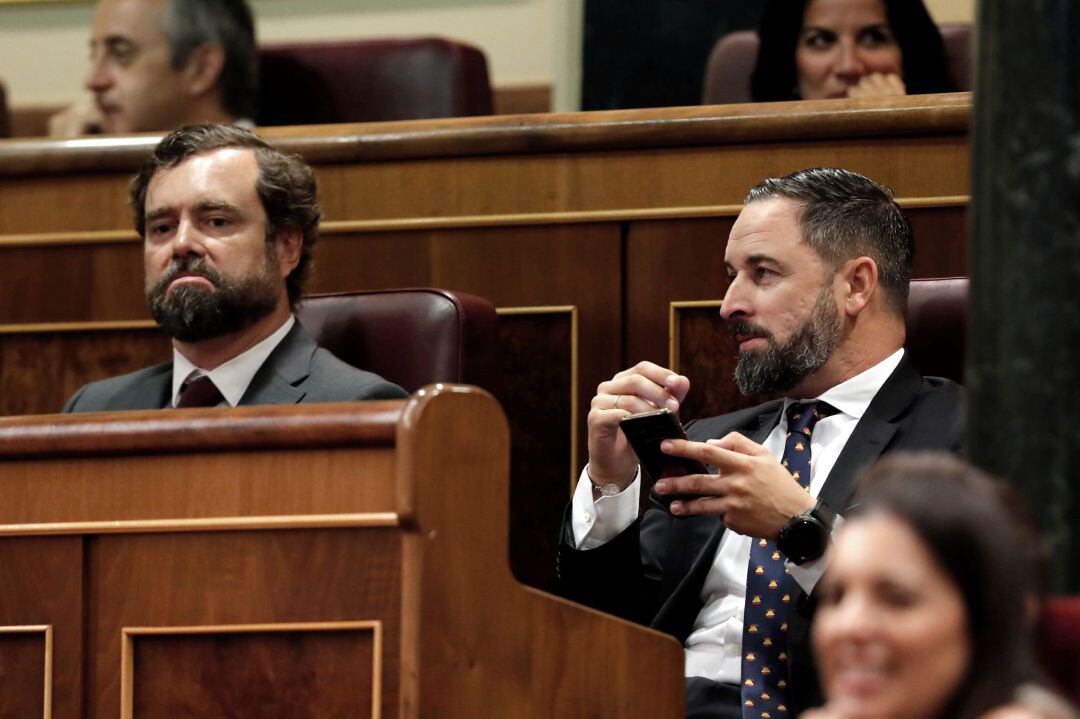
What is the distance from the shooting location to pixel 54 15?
3.08 metres

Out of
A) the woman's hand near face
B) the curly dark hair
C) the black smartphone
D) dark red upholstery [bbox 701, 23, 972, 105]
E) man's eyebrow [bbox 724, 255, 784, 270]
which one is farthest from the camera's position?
dark red upholstery [bbox 701, 23, 972, 105]

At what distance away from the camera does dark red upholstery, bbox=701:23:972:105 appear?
2.23m

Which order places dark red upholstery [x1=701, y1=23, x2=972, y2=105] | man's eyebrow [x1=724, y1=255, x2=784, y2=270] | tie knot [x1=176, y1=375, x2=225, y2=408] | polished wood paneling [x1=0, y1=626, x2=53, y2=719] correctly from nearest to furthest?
polished wood paneling [x1=0, y1=626, x2=53, y2=719] → man's eyebrow [x1=724, y1=255, x2=784, y2=270] → tie knot [x1=176, y1=375, x2=225, y2=408] → dark red upholstery [x1=701, y1=23, x2=972, y2=105]

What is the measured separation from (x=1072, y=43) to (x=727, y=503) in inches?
21.7

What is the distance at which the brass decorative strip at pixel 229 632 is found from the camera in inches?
42.8

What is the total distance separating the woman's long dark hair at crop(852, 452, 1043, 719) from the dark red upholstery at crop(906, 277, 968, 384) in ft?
2.88

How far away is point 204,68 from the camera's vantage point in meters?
2.26

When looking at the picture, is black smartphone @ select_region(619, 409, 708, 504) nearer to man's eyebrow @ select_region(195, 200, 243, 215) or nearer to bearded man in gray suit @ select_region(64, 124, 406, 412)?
bearded man in gray suit @ select_region(64, 124, 406, 412)

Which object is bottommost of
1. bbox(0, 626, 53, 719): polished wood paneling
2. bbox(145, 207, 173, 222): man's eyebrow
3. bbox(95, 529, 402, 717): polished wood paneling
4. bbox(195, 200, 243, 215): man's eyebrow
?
bbox(0, 626, 53, 719): polished wood paneling

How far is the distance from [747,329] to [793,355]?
0.06 m

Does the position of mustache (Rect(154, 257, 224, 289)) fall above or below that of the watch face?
above

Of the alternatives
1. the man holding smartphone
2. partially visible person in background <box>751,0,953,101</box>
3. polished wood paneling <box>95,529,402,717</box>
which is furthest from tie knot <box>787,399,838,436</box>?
partially visible person in background <box>751,0,953,101</box>

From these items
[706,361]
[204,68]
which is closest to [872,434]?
[706,361]

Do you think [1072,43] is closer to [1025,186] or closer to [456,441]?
[1025,186]
